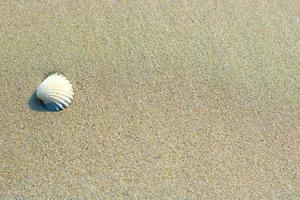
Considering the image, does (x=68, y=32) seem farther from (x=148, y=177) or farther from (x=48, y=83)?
(x=148, y=177)

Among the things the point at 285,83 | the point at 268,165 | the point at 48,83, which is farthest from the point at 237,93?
the point at 48,83

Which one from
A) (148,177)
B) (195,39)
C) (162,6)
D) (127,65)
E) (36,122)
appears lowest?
(148,177)

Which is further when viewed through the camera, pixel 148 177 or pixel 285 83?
pixel 285 83
